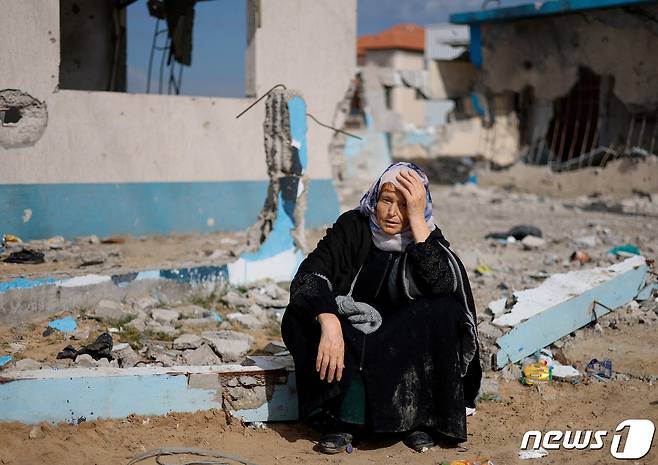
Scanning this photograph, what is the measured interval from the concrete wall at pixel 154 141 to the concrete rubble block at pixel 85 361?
10.4 feet

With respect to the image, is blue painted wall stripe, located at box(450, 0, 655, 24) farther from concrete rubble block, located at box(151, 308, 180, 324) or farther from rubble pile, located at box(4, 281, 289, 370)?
concrete rubble block, located at box(151, 308, 180, 324)

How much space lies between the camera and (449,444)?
339 cm

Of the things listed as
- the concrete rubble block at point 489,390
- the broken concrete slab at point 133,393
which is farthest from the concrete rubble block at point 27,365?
the concrete rubble block at point 489,390


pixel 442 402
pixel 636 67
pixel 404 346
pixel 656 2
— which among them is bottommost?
pixel 442 402

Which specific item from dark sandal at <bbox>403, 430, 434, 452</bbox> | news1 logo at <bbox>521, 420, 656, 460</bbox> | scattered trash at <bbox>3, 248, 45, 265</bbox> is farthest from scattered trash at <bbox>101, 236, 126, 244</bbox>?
news1 logo at <bbox>521, 420, 656, 460</bbox>

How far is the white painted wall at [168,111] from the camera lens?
6.83 metres

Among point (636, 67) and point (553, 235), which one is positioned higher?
point (636, 67)

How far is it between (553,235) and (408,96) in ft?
38.1

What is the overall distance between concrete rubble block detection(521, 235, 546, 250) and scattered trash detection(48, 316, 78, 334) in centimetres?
510

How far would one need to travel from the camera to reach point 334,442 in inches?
129

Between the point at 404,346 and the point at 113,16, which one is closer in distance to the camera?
the point at 404,346

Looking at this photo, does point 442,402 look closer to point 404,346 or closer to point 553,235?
point 404,346

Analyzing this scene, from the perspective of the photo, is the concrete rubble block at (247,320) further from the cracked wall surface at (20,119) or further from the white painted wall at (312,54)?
the white painted wall at (312,54)

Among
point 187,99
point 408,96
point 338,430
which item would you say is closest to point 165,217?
point 187,99
